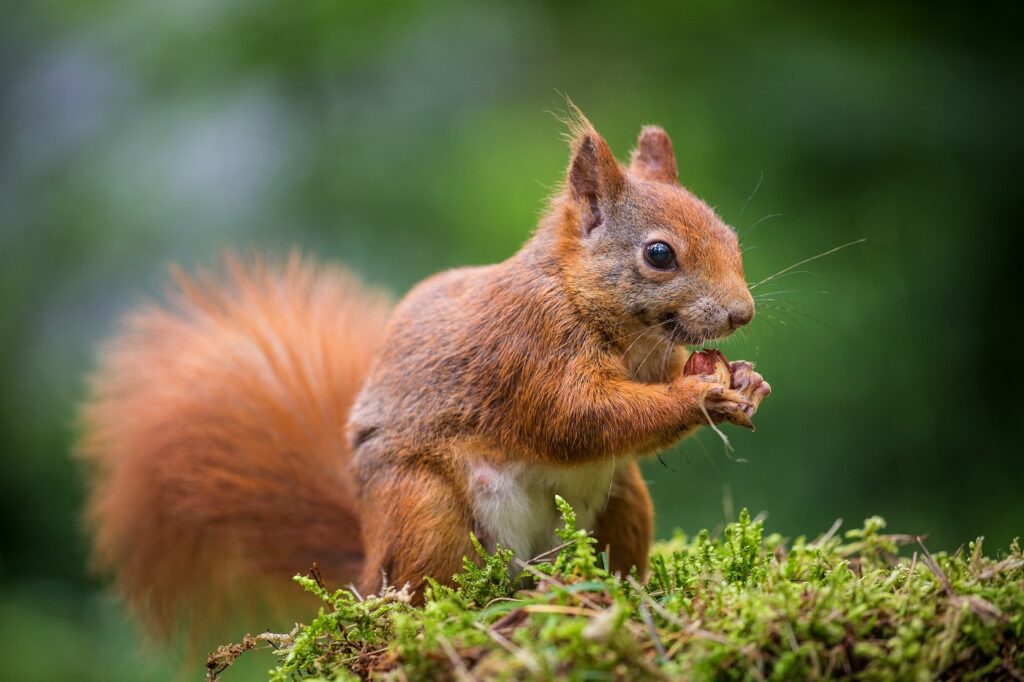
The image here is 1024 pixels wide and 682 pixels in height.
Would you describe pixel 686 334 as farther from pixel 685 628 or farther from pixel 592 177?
pixel 685 628

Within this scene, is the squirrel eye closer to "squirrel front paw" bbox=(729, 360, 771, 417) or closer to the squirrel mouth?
the squirrel mouth

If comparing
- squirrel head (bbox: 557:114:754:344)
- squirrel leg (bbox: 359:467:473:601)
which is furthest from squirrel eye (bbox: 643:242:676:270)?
squirrel leg (bbox: 359:467:473:601)

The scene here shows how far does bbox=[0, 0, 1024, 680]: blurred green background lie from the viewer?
3703mm

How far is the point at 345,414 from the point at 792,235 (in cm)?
196

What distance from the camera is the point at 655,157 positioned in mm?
2488

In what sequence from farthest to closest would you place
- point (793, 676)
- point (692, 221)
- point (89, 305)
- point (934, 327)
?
point (89, 305) < point (934, 327) < point (692, 221) < point (793, 676)

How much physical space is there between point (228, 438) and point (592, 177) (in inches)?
49.0

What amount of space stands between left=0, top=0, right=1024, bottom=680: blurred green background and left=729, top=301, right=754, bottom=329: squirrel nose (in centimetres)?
112

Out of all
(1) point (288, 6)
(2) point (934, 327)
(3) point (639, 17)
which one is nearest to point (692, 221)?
(2) point (934, 327)

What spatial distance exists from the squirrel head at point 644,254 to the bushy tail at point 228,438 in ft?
2.85

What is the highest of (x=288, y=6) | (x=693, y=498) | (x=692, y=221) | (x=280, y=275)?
(x=288, y=6)

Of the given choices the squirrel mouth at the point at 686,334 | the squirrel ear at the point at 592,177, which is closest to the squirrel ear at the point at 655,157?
the squirrel ear at the point at 592,177

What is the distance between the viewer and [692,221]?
2.16 meters

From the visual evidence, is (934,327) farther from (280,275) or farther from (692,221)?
(280,275)
